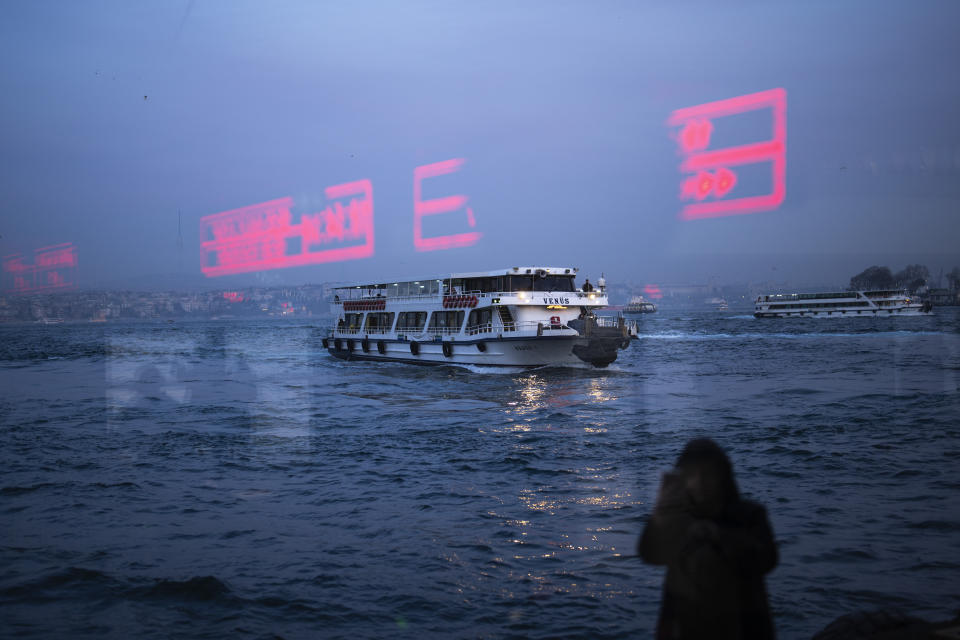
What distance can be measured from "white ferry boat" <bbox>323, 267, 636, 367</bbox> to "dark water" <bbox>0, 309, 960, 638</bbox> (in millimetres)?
8060

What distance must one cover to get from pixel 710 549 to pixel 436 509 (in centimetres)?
1042

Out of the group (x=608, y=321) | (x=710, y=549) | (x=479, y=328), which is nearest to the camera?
(x=710, y=549)

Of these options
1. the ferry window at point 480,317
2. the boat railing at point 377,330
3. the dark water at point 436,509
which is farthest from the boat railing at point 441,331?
the dark water at point 436,509

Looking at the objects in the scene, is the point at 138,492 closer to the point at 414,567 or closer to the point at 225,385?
the point at 414,567

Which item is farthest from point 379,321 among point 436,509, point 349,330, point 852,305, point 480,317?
point 852,305

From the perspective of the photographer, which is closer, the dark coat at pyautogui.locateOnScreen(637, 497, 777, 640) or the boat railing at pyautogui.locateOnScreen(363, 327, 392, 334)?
the dark coat at pyautogui.locateOnScreen(637, 497, 777, 640)

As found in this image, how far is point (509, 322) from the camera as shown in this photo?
39.9 m

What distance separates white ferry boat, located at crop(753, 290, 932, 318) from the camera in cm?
12125

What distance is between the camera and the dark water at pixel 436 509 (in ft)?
29.4

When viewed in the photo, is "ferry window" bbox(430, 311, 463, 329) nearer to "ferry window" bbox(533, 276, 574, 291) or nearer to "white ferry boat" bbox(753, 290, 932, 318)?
"ferry window" bbox(533, 276, 574, 291)

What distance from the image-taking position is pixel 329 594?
9484 mm

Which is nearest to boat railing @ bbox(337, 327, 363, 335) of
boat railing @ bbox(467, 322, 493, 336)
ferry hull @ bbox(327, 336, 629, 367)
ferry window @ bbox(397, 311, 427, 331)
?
ferry window @ bbox(397, 311, 427, 331)

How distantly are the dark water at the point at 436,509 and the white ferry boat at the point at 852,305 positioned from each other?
10225 centimetres

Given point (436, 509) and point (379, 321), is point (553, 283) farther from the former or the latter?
point (436, 509)
